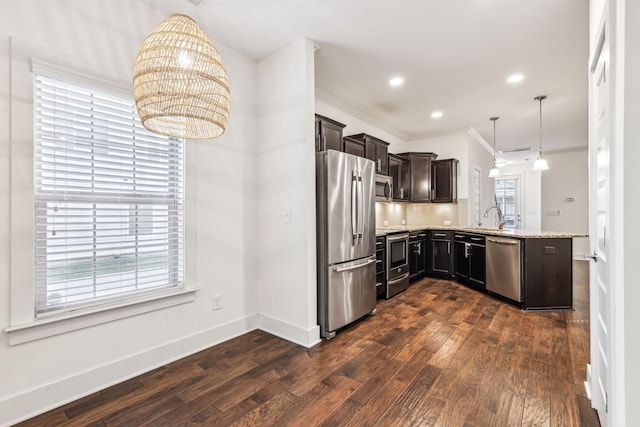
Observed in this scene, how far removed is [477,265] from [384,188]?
1883 mm

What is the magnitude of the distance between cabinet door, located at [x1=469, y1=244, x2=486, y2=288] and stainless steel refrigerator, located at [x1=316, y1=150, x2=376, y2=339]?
6.91 ft

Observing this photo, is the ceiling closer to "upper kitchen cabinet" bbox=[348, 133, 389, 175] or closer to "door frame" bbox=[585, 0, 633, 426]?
"upper kitchen cabinet" bbox=[348, 133, 389, 175]

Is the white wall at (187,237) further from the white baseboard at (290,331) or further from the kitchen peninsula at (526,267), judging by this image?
the kitchen peninsula at (526,267)

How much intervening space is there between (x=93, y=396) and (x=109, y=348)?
29 centimetres

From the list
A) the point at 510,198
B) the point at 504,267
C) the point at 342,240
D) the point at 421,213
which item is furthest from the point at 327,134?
the point at 510,198

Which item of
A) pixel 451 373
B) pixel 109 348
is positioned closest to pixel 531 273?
pixel 451 373

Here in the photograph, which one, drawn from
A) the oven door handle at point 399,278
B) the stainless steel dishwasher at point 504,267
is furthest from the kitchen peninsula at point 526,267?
the oven door handle at point 399,278

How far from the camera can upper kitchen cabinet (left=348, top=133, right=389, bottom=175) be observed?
4406mm

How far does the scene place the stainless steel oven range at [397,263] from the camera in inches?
162

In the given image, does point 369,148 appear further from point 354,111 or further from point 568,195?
point 568,195

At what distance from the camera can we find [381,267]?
399 centimetres

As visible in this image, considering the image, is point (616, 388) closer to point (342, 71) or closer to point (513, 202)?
point (342, 71)

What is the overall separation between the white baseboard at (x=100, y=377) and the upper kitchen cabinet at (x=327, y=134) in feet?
7.20

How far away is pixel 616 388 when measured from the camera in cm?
101
